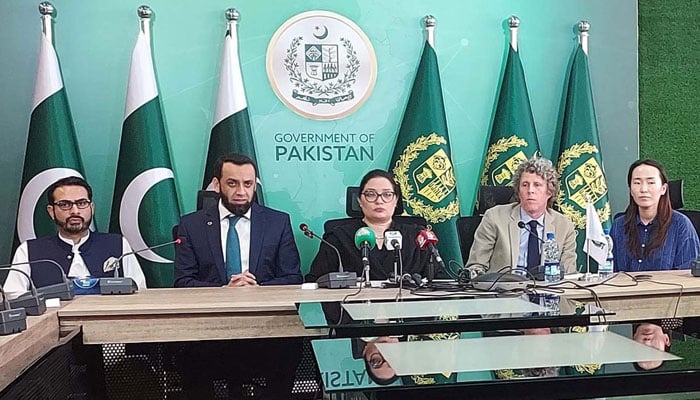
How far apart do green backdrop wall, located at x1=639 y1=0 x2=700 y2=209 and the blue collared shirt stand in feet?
4.25

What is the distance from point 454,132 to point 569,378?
10.6ft

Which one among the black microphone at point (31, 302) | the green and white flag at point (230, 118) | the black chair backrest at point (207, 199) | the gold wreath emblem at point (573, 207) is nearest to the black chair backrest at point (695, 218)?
the gold wreath emblem at point (573, 207)

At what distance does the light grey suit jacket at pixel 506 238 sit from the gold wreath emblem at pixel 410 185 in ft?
2.33

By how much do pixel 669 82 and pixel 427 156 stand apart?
191 centimetres

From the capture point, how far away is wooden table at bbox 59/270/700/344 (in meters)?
2.55

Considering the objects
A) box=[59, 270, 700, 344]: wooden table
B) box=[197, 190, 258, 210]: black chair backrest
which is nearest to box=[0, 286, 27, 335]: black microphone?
box=[59, 270, 700, 344]: wooden table

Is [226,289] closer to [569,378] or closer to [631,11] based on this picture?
[569,378]

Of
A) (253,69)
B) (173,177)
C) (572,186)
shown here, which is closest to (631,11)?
(572,186)

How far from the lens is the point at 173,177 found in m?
4.17

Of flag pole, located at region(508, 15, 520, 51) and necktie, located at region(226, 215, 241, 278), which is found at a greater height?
flag pole, located at region(508, 15, 520, 51)

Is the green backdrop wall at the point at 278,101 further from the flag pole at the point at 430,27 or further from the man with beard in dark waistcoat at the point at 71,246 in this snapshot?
the man with beard in dark waistcoat at the point at 71,246

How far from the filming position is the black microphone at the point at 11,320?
2.05m

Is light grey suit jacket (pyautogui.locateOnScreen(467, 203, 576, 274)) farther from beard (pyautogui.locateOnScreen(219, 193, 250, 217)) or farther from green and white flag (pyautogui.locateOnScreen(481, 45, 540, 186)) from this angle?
beard (pyautogui.locateOnScreen(219, 193, 250, 217))

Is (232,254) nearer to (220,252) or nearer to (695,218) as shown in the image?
(220,252)
